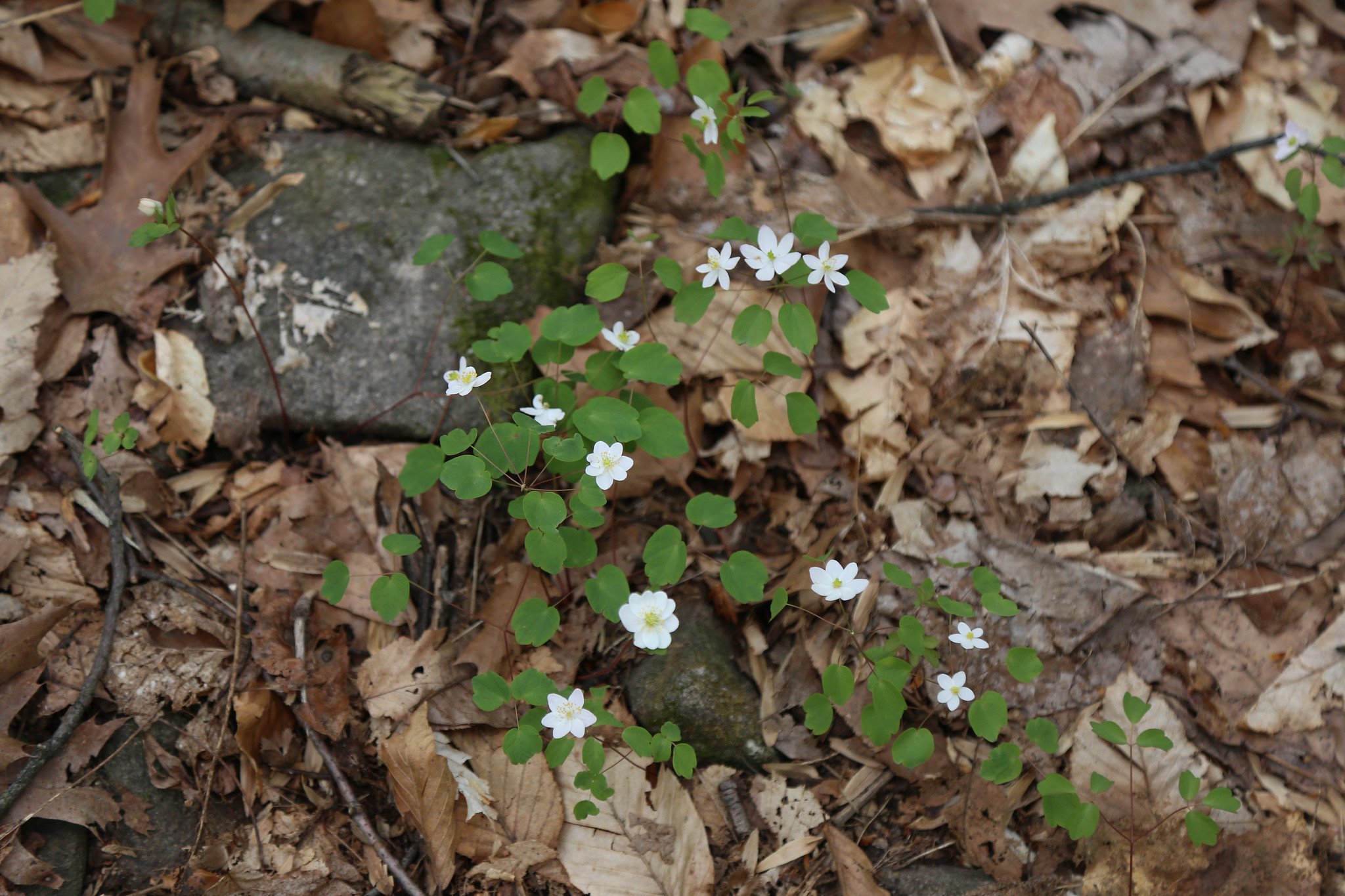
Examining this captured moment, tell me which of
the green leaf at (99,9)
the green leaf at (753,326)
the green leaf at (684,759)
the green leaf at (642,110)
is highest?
the green leaf at (99,9)

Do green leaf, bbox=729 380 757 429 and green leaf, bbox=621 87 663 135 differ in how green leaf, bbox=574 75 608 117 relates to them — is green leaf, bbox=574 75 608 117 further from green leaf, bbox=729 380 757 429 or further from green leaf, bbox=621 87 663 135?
green leaf, bbox=729 380 757 429

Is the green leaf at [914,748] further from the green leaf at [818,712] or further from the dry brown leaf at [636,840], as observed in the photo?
the dry brown leaf at [636,840]

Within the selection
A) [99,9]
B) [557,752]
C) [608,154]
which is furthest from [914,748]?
[99,9]

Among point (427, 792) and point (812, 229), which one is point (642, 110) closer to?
point (812, 229)

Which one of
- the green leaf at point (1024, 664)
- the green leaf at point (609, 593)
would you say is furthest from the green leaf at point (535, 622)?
the green leaf at point (1024, 664)

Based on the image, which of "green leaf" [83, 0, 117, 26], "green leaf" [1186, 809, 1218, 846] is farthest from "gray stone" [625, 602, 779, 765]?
"green leaf" [83, 0, 117, 26]

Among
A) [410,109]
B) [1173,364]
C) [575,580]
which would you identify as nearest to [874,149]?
[1173,364]
